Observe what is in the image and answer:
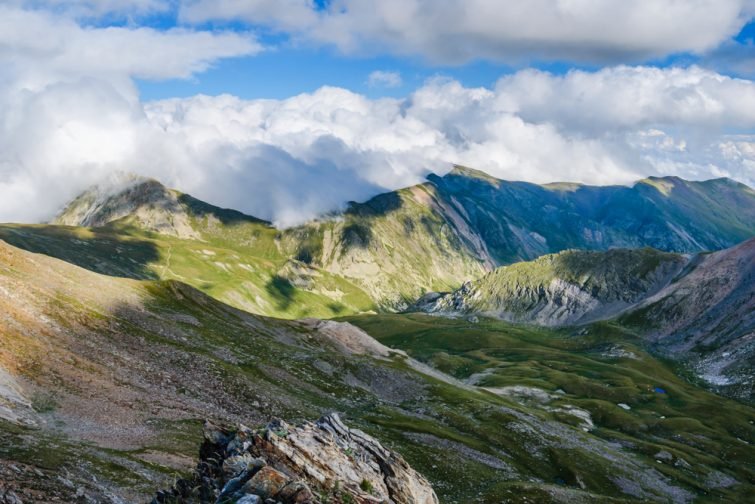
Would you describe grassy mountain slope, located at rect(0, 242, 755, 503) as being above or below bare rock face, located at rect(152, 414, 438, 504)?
below

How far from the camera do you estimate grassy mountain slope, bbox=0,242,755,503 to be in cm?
5450

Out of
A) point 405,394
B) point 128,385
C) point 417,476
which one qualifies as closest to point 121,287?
point 128,385

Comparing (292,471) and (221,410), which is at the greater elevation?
(292,471)

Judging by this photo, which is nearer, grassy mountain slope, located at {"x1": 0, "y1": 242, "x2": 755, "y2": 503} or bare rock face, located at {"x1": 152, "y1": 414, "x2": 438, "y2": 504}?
bare rock face, located at {"x1": 152, "y1": 414, "x2": 438, "y2": 504}

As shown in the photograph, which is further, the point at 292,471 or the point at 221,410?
the point at 221,410

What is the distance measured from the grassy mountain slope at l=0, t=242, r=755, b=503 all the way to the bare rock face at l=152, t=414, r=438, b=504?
11.1m

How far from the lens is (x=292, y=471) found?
33.0 m

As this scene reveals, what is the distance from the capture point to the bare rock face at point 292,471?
93.4 ft

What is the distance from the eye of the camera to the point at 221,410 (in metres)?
79.8

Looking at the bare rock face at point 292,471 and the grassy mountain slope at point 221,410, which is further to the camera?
the grassy mountain slope at point 221,410

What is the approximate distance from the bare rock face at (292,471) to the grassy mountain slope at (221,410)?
11.1 metres

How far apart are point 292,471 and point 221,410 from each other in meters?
50.2

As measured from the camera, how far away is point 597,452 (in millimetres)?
110062

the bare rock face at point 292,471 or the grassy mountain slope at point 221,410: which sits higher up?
the bare rock face at point 292,471
